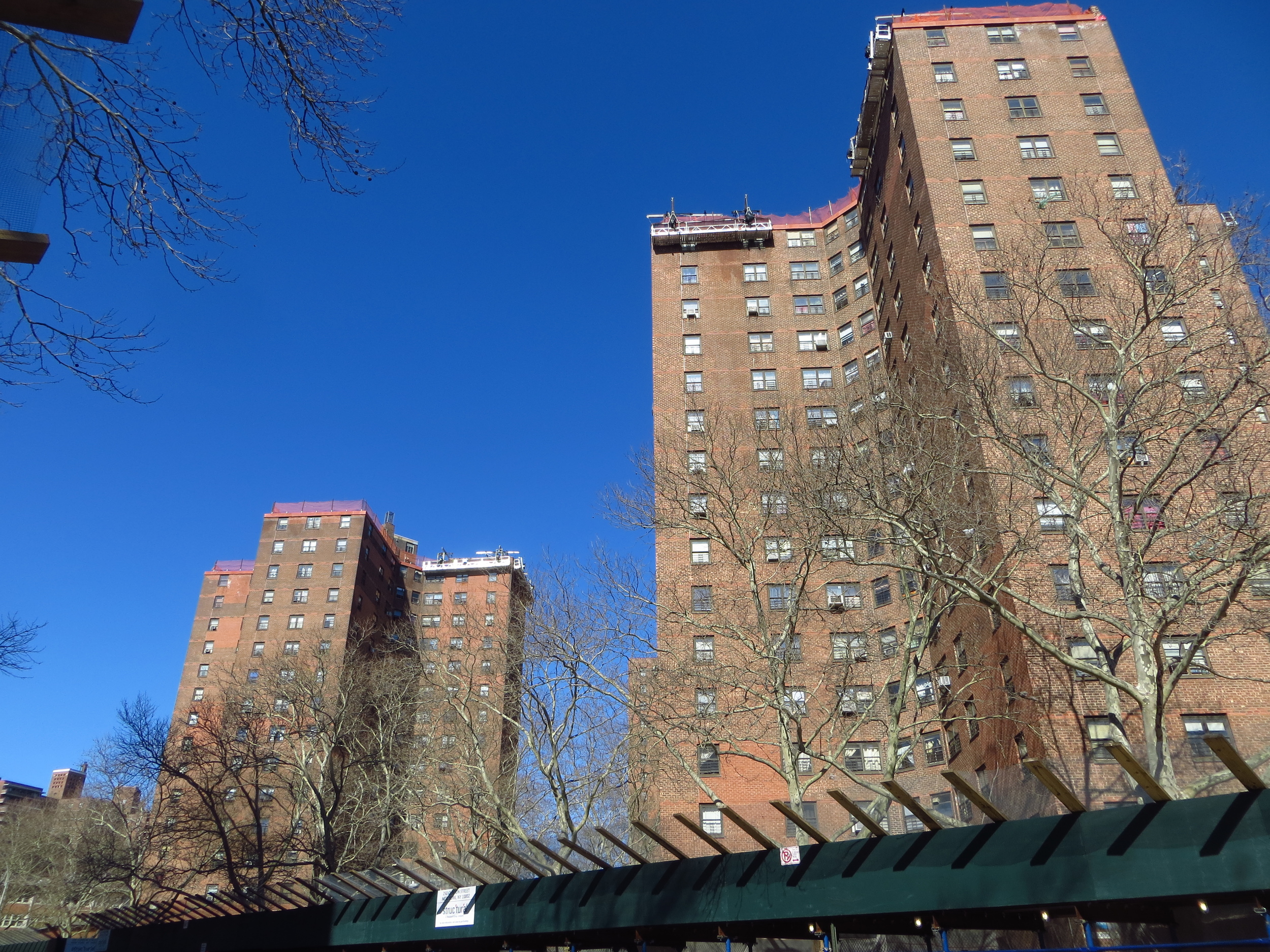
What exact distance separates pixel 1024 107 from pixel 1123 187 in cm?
624

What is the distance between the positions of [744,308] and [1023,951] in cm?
4145

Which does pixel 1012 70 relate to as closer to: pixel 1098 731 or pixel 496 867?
pixel 1098 731

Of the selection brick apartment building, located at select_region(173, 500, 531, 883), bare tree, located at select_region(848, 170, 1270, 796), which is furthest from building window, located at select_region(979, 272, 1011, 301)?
brick apartment building, located at select_region(173, 500, 531, 883)

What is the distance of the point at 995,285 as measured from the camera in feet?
116

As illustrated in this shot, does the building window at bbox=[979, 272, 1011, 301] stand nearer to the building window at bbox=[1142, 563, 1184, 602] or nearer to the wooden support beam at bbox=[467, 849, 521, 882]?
the building window at bbox=[1142, 563, 1184, 602]

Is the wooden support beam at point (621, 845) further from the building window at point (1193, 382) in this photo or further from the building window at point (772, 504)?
the building window at point (1193, 382)

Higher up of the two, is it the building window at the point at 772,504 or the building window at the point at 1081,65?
the building window at the point at 1081,65

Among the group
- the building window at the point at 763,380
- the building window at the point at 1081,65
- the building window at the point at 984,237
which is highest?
the building window at the point at 1081,65

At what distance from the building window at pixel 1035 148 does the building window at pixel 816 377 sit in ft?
45.9

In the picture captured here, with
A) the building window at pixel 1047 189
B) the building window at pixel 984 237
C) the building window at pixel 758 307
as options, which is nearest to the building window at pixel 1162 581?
the building window at pixel 984 237

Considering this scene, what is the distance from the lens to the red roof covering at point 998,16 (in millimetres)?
42438

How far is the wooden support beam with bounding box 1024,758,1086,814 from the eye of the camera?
10609mm

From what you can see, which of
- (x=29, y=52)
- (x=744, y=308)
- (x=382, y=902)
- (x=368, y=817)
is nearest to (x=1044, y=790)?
(x=382, y=902)

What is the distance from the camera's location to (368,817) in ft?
126
